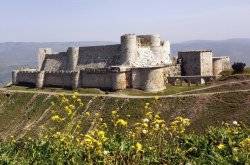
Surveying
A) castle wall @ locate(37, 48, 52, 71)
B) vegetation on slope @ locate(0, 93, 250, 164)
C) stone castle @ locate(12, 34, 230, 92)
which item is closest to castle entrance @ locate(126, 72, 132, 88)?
stone castle @ locate(12, 34, 230, 92)

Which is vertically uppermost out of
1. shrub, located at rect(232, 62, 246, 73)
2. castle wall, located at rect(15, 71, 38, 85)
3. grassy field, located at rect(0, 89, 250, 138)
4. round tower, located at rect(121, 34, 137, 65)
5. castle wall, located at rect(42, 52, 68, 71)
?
round tower, located at rect(121, 34, 137, 65)

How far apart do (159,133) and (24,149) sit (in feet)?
15.1

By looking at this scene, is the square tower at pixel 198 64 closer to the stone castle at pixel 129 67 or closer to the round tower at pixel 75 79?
the stone castle at pixel 129 67

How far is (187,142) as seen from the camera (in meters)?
15.1

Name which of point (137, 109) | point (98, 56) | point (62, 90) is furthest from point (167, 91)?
point (62, 90)

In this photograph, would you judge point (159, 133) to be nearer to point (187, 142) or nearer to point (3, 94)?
point (187, 142)

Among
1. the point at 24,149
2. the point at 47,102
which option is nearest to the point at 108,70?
the point at 47,102

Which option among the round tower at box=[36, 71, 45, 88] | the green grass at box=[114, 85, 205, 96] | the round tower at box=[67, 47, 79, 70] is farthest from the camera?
the round tower at box=[36, 71, 45, 88]

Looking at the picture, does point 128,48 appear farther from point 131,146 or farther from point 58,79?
point 131,146

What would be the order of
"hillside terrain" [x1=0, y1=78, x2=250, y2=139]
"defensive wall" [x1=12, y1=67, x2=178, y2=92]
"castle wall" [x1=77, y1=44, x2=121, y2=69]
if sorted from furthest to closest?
"castle wall" [x1=77, y1=44, x2=121, y2=69]
"defensive wall" [x1=12, y1=67, x2=178, y2=92]
"hillside terrain" [x1=0, y1=78, x2=250, y2=139]

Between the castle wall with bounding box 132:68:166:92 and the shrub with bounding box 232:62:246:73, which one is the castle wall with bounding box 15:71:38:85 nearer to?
the castle wall with bounding box 132:68:166:92

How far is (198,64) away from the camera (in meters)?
67.2

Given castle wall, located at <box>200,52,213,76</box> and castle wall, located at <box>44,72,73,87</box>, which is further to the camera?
castle wall, located at <box>44,72,73,87</box>

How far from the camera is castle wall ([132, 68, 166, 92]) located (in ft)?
200
